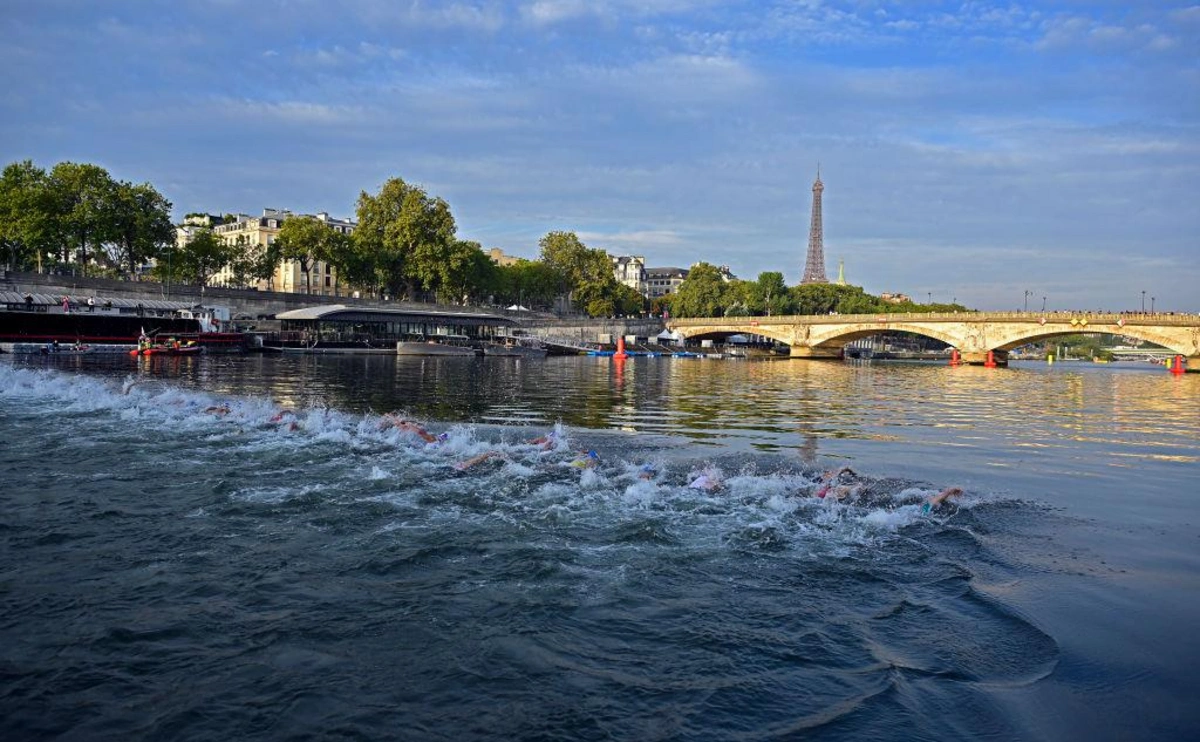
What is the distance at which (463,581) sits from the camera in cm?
898

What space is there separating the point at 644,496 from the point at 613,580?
4.19 m

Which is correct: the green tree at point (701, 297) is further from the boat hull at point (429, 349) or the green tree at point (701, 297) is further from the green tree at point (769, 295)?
the boat hull at point (429, 349)

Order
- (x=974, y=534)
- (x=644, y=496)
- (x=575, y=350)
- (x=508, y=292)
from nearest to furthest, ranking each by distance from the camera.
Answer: (x=974, y=534)
(x=644, y=496)
(x=575, y=350)
(x=508, y=292)

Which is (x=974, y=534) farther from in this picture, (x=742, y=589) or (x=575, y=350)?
(x=575, y=350)

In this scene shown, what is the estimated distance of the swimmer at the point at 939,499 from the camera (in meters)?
13.0

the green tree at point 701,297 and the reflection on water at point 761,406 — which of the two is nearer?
the reflection on water at point 761,406

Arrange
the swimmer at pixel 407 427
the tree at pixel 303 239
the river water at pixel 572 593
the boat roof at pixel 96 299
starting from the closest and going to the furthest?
the river water at pixel 572 593 → the swimmer at pixel 407 427 → the boat roof at pixel 96 299 → the tree at pixel 303 239

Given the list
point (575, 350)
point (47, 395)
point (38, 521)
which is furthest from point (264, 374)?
point (575, 350)

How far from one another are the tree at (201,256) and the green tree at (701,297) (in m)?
88.2

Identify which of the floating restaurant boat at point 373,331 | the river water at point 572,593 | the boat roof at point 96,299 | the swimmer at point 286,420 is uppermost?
the boat roof at point 96,299

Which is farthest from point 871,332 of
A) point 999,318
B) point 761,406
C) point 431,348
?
point 761,406

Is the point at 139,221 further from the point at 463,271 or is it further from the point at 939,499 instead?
the point at 939,499

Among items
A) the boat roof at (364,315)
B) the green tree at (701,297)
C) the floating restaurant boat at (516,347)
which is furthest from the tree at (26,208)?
the green tree at (701,297)

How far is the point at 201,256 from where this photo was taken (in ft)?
336
